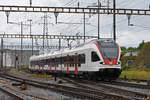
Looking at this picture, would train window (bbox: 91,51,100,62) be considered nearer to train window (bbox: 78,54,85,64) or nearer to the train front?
the train front

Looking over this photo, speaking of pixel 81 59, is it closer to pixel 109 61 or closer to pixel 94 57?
pixel 94 57

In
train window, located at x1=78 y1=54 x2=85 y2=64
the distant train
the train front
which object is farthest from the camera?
train window, located at x1=78 y1=54 x2=85 y2=64

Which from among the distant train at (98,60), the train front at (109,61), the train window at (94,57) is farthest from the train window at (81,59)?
the train front at (109,61)

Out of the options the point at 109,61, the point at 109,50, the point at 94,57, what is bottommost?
the point at 109,61

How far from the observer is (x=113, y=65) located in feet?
72.9

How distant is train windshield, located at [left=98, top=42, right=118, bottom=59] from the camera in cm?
2239

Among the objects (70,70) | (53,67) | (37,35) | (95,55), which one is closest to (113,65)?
(95,55)

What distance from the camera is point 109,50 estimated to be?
74.5 feet

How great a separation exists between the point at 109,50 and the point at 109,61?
1.01 meters

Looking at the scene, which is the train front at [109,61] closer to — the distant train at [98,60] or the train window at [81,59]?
the distant train at [98,60]

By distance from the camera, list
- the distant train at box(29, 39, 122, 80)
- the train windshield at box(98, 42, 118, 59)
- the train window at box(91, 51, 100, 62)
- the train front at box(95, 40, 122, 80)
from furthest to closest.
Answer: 1. the train window at box(91, 51, 100, 62)
2. the train windshield at box(98, 42, 118, 59)
3. the distant train at box(29, 39, 122, 80)
4. the train front at box(95, 40, 122, 80)

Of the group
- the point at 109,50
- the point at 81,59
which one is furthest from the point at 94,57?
the point at 81,59

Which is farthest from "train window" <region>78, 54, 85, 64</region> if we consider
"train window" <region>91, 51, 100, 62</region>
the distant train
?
"train window" <region>91, 51, 100, 62</region>

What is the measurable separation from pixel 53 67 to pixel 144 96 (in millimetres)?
25655
